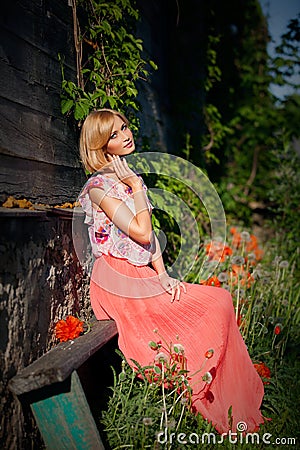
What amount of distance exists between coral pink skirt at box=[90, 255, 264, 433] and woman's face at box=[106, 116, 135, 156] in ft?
1.75

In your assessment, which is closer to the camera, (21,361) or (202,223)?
(21,361)

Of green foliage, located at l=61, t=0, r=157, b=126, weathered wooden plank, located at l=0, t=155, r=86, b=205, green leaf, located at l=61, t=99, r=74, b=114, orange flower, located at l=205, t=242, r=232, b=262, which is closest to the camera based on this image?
weathered wooden plank, located at l=0, t=155, r=86, b=205

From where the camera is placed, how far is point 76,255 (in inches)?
100.0

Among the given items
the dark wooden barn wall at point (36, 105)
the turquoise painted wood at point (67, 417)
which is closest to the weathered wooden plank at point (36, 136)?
the dark wooden barn wall at point (36, 105)

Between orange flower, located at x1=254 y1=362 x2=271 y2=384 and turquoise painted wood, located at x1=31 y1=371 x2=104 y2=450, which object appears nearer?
turquoise painted wood, located at x1=31 y1=371 x2=104 y2=450

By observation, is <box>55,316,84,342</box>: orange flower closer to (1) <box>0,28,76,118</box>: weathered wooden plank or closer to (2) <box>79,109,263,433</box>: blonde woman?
(2) <box>79,109,263,433</box>: blonde woman

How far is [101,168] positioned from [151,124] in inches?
79.5

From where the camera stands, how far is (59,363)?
1726 millimetres

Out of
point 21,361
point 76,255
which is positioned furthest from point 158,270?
point 21,361

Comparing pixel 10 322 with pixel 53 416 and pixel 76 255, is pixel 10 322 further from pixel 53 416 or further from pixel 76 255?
pixel 76 255

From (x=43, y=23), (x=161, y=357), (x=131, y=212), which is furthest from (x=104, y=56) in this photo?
(x=161, y=357)

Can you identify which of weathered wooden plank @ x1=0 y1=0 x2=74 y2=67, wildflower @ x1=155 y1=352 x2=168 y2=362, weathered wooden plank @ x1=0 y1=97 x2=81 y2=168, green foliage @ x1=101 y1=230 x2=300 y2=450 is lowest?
green foliage @ x1=101 y1=230 x2=300 y2=450

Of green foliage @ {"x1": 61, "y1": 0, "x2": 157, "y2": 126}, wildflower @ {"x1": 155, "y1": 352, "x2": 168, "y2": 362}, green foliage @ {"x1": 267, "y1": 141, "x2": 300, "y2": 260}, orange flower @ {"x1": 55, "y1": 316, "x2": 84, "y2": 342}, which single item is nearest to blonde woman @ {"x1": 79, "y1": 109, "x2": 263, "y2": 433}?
wildflower @ {"x1": 155, "y1": 352, "x2": 168, "y2": 362}
